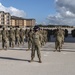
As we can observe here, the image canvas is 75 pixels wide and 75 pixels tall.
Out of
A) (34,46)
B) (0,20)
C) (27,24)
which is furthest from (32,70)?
(27,24)

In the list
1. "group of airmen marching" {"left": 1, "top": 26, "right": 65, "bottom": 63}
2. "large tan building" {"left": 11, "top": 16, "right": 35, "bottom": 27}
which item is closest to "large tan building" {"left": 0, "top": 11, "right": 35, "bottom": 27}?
"large tan building" {"left": 11, "top": 16, "right": 35, "bottom": 27}

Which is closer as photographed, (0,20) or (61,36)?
(61,36)

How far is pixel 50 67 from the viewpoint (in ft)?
40.1

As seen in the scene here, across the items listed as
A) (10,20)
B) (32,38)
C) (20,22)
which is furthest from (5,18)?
(32,38)

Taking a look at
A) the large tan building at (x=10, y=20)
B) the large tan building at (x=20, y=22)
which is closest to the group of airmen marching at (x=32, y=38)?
the large tan building at (x=10, y=20)

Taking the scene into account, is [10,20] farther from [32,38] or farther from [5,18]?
[32,38]

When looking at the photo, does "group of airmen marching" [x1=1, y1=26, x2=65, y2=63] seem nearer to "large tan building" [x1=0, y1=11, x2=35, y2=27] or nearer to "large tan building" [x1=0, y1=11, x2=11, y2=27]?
"large tan building" [x1=0, y1=11, x2=11, y2=27]

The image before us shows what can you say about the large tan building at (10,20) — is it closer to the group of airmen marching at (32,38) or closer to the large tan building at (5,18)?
the large tan building at (5,18)

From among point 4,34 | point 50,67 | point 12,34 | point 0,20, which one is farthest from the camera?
point 0,20

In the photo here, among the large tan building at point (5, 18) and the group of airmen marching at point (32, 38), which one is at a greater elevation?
the large tan building at point (5, 18)

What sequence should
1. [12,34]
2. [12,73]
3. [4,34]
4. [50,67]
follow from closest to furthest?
[12,73] → [50,67] → [4,34] → [12,34]

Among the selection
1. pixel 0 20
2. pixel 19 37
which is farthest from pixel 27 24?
pixel 19 37

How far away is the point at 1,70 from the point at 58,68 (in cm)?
227

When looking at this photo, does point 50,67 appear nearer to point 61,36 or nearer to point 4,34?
point 61,36
